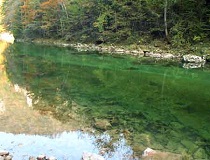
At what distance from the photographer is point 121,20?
41.2 m

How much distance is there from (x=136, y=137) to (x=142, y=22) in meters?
30.7

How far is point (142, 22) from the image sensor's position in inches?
1571

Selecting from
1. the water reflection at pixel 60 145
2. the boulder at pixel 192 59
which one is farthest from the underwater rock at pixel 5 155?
the boulder at pixel 192 59

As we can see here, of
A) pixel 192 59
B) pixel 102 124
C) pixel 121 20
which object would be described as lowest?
pixel 102 124

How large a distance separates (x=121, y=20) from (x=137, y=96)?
25.9 m

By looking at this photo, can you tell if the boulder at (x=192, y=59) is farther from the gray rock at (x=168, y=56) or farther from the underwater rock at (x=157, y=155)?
the underwater rock at (x=157, y=155)

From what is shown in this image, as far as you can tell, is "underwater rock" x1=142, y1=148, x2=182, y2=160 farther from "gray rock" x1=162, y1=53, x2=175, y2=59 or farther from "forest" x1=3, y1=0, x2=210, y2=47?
"forest" x1=3, y1=0, x2=210, y2=47

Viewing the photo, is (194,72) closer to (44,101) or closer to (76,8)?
(44,101)

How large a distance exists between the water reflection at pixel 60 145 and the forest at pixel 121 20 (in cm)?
A: 2496

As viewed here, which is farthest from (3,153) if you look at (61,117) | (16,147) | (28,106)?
(28,106)

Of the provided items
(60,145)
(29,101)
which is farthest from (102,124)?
Result: (29,101)

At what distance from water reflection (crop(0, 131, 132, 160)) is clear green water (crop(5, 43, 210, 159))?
985 mm

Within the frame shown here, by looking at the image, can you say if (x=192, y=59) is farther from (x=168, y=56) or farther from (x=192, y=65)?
(x=168, y=56)

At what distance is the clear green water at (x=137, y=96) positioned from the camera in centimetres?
1134
